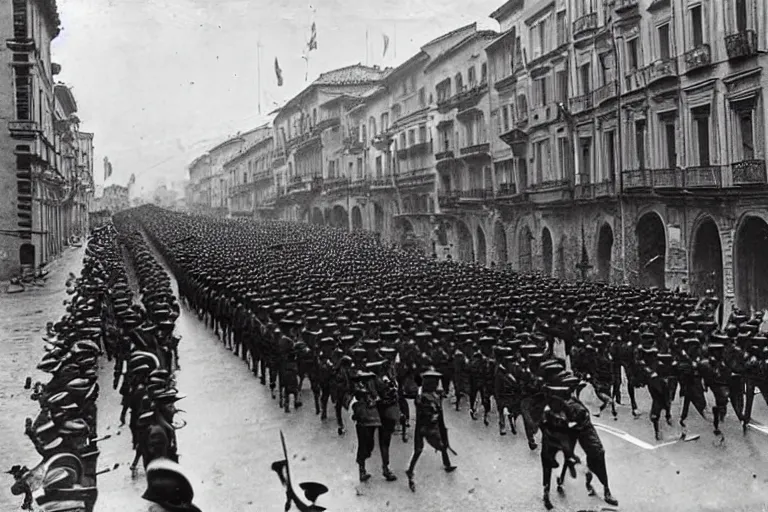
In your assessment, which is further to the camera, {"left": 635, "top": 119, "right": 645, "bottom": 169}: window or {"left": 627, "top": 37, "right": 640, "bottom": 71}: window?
{"left": 627, "top": 37, "right": 640, "bottom": 71}: window

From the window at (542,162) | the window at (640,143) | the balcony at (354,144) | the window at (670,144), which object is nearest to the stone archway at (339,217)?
the balcony at (354,144)

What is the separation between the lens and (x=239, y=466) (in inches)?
446

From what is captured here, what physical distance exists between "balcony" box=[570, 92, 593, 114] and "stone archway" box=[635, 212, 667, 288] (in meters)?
5.81

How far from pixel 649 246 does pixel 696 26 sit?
799 centimetres

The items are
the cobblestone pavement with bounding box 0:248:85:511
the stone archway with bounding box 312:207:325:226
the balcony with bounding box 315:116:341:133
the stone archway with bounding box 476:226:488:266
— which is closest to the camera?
the cobblestone pavement with bounding box 0:248:85:511

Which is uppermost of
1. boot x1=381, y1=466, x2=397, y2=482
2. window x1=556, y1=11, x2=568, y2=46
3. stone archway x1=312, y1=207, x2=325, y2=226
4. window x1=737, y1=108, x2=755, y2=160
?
window x1=556, y1=11, x2=568, y2=46

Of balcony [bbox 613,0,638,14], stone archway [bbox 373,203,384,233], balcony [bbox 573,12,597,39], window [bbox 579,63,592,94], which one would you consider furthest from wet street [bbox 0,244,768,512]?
stone archway [bbox 373,203,384,233]

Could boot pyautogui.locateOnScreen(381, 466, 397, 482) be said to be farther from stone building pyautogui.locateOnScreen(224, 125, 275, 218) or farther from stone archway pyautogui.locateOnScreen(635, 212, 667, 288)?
stone building pyautogui.locateOnScreen(224, 125, 275, 218)

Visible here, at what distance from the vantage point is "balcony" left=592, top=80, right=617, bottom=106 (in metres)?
30.4

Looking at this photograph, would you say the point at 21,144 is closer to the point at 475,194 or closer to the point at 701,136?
the point at 475,194

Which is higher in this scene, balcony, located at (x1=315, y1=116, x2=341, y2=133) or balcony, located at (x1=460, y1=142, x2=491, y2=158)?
balcony, located at (x1=315, y1=116, x2=341, y2=133)

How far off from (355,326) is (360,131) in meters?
50.5

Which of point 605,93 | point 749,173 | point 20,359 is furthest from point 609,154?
point 20,359

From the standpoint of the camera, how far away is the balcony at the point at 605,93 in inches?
1198
